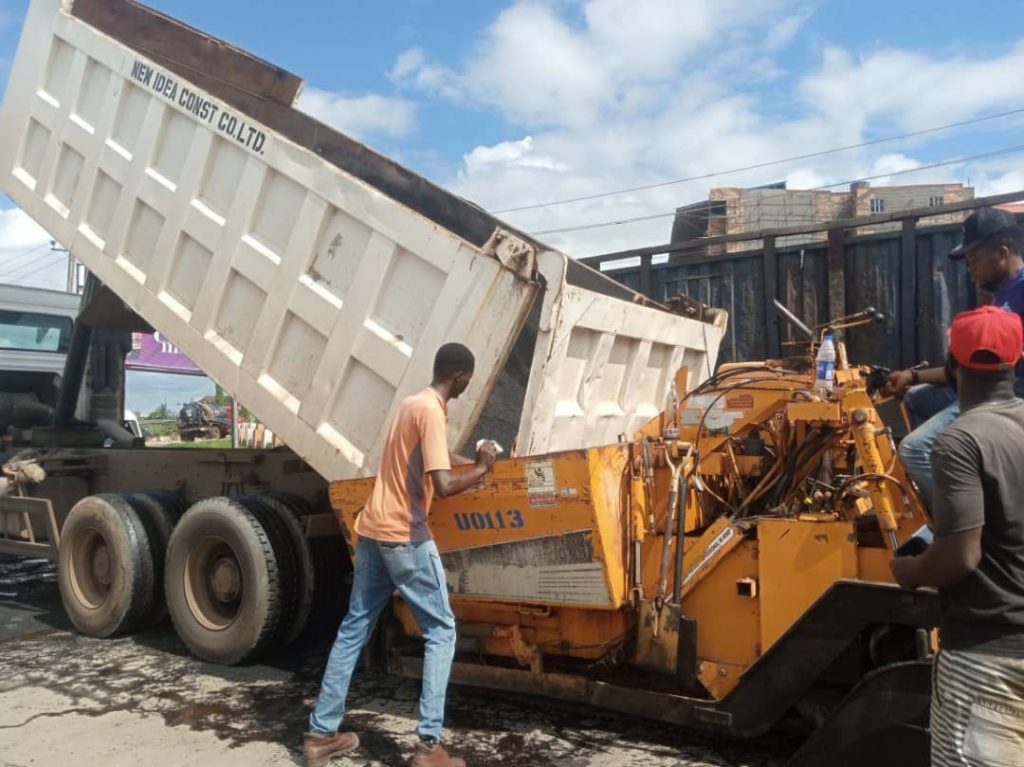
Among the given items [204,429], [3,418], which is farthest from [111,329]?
[204,429]

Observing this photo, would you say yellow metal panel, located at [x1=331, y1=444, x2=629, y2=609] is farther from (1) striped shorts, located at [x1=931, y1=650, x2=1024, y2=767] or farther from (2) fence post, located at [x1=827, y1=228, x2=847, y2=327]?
(2) fence post, located at [x1=827, y1=228, x2=847, y2=327]

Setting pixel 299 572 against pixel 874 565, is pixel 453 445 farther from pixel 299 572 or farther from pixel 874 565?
pixel 874 565

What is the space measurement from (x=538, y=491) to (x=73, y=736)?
7.84 ft

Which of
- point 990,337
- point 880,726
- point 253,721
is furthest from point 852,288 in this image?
point 253,721

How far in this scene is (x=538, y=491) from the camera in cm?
361

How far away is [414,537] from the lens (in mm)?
3521

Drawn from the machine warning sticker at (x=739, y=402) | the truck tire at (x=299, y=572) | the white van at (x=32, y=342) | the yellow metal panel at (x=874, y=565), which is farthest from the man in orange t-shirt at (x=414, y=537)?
the white van at (x=32, y=342)

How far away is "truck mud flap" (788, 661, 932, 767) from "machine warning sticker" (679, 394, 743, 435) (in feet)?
4.24

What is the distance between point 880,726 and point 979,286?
1709 mm

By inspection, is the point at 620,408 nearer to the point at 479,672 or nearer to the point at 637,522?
the point at 637,522

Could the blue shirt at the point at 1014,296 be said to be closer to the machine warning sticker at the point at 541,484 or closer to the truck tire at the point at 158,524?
the machine warning sticker at the point at 541,484

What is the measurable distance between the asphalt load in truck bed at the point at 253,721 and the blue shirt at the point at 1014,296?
195cm

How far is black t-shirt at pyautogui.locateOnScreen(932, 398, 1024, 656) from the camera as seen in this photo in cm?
201

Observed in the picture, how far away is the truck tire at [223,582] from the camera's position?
4703mm
